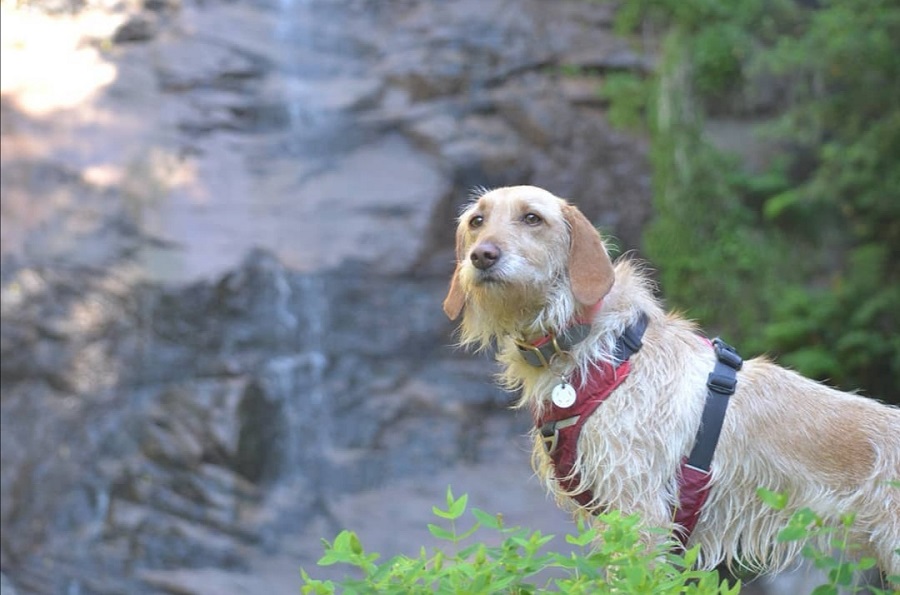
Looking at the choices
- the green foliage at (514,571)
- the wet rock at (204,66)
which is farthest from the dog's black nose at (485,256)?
the wet rock at (204,66)

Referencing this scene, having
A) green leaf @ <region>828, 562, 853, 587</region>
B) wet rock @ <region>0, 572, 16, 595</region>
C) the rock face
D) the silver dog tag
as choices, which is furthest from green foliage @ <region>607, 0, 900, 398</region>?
green leaf @ <region>828, 562, 853, 587</region>

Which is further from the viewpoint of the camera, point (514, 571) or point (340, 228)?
point (340, 228)

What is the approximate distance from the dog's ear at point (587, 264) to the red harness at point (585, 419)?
1.00ft

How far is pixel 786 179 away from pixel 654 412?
883 cm

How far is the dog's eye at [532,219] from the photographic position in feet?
13.0

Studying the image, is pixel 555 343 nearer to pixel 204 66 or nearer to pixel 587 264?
pixel 587 264

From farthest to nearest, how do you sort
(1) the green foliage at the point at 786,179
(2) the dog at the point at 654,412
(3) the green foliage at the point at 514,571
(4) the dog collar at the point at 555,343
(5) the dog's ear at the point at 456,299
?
(1) the green foliage at the point at 786,179 → (5) the dog's ear at the point at 456,299 → (4) the dog collar at the point at 555,343 → (2) the dog at the point at 654,412 → (3) the green foliage at the point at 514,571

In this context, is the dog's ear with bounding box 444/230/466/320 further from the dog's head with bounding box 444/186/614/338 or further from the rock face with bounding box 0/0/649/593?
the rock face with bounding box 0/0/649/593

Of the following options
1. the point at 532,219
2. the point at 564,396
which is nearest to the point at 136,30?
the point at 532,219

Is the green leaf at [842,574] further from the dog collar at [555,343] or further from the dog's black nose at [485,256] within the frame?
the dog's black nose at [485,256]

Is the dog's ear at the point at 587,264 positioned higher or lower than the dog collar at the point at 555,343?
higher

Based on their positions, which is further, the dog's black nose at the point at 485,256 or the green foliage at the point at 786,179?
the green foliage at the point at 786,179

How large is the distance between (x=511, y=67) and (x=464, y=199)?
84.8 inches

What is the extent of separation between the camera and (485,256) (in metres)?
3.77
